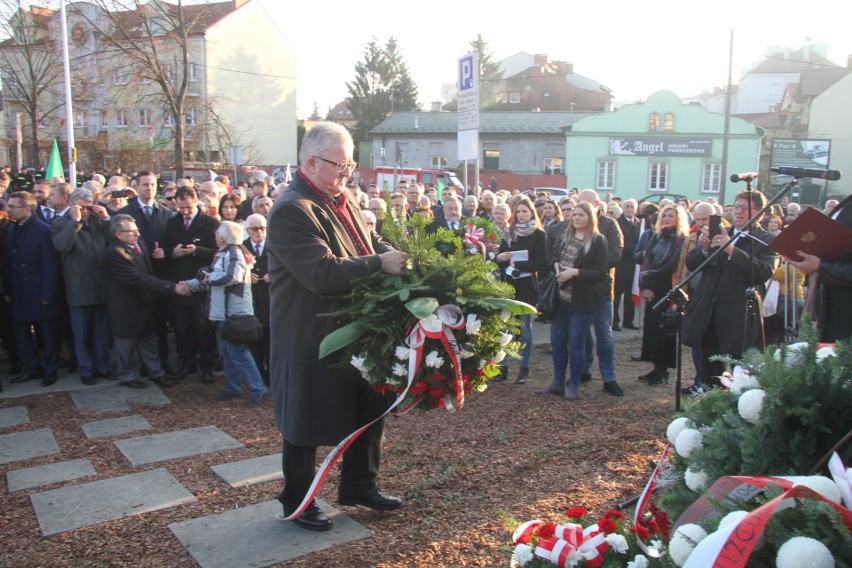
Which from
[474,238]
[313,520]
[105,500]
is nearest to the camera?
[313,520]

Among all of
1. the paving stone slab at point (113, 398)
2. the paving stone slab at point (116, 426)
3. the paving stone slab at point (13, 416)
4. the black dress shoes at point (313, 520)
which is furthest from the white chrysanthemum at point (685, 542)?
the paving stone slab at point (13, 416)

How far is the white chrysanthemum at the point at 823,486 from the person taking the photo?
191 cm

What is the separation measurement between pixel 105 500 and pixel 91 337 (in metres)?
3.68

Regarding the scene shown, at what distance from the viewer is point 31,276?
7488 mm

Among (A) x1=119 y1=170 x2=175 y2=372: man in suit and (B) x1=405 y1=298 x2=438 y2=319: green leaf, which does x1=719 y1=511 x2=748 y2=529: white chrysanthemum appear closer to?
(B) x1=405 y1=298 x2=438 y2=319: green leaf

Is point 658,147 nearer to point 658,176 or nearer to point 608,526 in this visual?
point 658,176

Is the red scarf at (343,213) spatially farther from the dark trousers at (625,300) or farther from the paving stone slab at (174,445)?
the dark trousers at (625,300)

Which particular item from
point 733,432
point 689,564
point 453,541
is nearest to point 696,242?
point 453,541

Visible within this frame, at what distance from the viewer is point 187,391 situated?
7.39 meters

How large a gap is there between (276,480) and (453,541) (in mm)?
1527

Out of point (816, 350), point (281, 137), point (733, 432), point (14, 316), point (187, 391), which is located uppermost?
point (281, 137)

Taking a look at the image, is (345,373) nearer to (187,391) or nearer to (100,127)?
(187,391)

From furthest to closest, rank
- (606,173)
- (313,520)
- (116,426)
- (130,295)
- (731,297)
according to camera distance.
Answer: (606,173)
(130,295)
(731,297)
(116,426)
(313,520)

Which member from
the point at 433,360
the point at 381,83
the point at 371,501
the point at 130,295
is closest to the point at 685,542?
the point at 433,360
